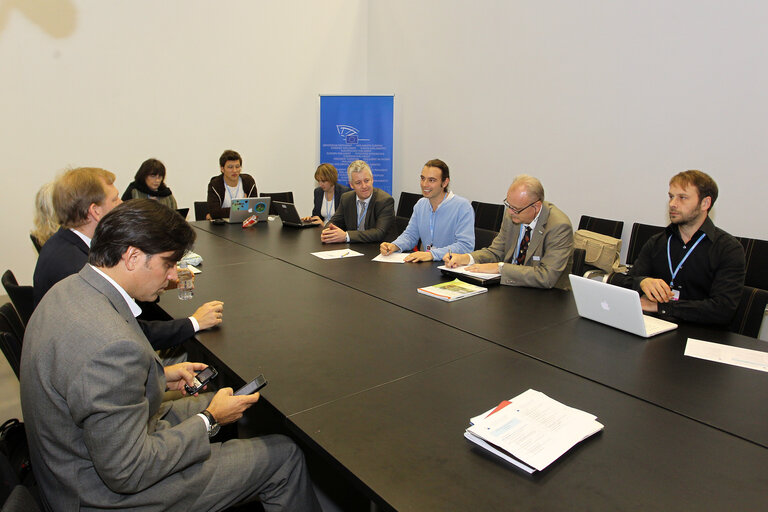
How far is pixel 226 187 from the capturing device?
5.49 m

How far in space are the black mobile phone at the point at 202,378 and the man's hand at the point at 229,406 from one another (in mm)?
283

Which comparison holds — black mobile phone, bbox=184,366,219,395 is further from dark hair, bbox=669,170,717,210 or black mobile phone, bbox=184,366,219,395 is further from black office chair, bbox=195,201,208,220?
black office chair, bbox=195,201,208,220

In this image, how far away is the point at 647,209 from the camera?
4.48m

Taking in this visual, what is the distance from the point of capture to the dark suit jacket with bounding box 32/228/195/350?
2.07m

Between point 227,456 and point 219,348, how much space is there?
1.67 feet

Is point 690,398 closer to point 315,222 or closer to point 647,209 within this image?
point 647,209

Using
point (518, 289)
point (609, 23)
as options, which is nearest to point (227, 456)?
point (518, 289)

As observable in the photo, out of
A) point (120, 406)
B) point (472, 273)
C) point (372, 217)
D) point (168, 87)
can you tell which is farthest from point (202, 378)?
point (168, 87)

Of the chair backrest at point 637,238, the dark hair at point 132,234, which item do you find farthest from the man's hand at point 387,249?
the chair backrest at point 637,238

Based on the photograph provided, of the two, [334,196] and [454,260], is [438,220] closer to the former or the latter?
[454,260]

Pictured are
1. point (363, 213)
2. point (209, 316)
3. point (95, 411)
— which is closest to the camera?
point (95, 411)

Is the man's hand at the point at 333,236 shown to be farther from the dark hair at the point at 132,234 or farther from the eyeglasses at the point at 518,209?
the dark hair at the point at 132,234

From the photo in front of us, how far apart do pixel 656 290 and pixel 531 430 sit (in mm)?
1401

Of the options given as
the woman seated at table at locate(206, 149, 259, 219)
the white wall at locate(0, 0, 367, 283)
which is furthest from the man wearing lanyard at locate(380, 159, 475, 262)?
the white wall at locate(0, 0, 367, 283)
